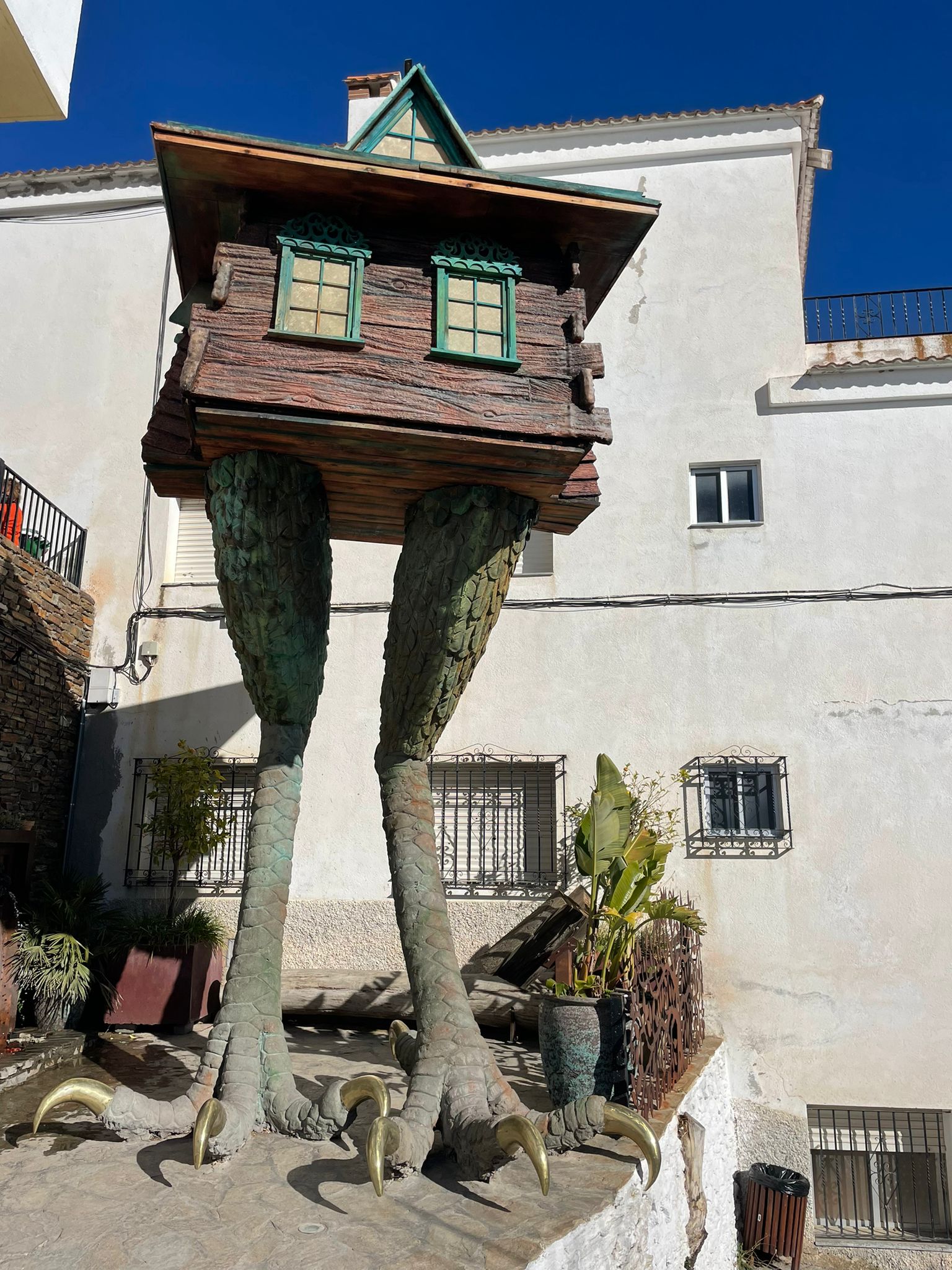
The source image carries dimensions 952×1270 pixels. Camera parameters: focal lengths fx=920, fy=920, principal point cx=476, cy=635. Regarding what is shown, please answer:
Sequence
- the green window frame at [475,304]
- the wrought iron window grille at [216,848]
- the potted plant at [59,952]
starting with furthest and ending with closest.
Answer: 1. the wrought iron window grille at [216,848]
2. the potted plant at [59,952]
3. the green window frame at [475,304]

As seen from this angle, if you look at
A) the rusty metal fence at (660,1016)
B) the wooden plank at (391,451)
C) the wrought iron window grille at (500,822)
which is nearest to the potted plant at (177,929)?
the wrought iron window grille at (500,822)

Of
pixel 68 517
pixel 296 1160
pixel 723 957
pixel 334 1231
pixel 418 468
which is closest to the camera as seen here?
pixel 334 1231

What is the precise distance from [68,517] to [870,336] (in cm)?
853

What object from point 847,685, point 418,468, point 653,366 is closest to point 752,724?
point 847,685

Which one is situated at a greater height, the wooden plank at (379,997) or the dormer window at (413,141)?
the dormer window at (413,141)

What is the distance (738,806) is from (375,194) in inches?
240

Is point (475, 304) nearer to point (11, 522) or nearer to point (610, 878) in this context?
point (610, 878)

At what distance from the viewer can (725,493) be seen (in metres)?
9.28

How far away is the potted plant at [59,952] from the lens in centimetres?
702

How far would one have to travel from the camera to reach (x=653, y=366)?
967cm

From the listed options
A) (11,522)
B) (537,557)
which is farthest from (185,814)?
(537,557)

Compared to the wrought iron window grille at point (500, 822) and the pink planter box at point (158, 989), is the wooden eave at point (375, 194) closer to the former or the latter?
the wrought iron window grille at point (500, 822)

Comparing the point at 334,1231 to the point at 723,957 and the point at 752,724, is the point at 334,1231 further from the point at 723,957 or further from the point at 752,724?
the point at 752,724

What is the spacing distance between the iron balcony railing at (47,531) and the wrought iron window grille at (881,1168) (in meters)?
8.67
